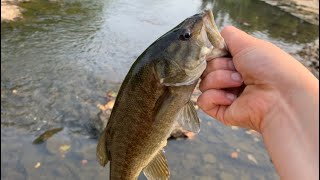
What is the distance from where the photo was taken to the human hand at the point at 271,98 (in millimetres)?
2223

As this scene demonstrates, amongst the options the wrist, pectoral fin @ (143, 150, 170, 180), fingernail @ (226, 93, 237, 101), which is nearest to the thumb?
fingernail @ (226, 93, 237, 101)

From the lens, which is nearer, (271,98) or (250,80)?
(271,98)

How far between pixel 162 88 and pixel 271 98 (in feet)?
2.28

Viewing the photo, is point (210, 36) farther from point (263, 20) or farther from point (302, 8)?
point (302, 8)

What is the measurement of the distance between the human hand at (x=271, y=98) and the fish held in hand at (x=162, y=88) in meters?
0.15

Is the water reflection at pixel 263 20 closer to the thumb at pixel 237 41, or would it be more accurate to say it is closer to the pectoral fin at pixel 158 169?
the thumb at pixel 237 41

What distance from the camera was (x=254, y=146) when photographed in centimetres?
792

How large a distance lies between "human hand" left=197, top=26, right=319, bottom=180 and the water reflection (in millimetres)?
14452

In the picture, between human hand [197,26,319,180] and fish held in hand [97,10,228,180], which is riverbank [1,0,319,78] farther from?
fish held in hand [97,10,228,180]

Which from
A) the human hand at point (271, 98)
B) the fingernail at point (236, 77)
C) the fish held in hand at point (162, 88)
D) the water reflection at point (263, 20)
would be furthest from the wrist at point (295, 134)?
the water reflection at point (263, 20)

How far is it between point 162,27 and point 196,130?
1310cm

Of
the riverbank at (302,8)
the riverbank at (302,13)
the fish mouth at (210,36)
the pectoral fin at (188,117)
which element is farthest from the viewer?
the riverbank at (302,8)

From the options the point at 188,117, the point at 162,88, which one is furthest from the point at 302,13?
the point at 162,88

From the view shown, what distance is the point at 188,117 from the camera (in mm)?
2766
